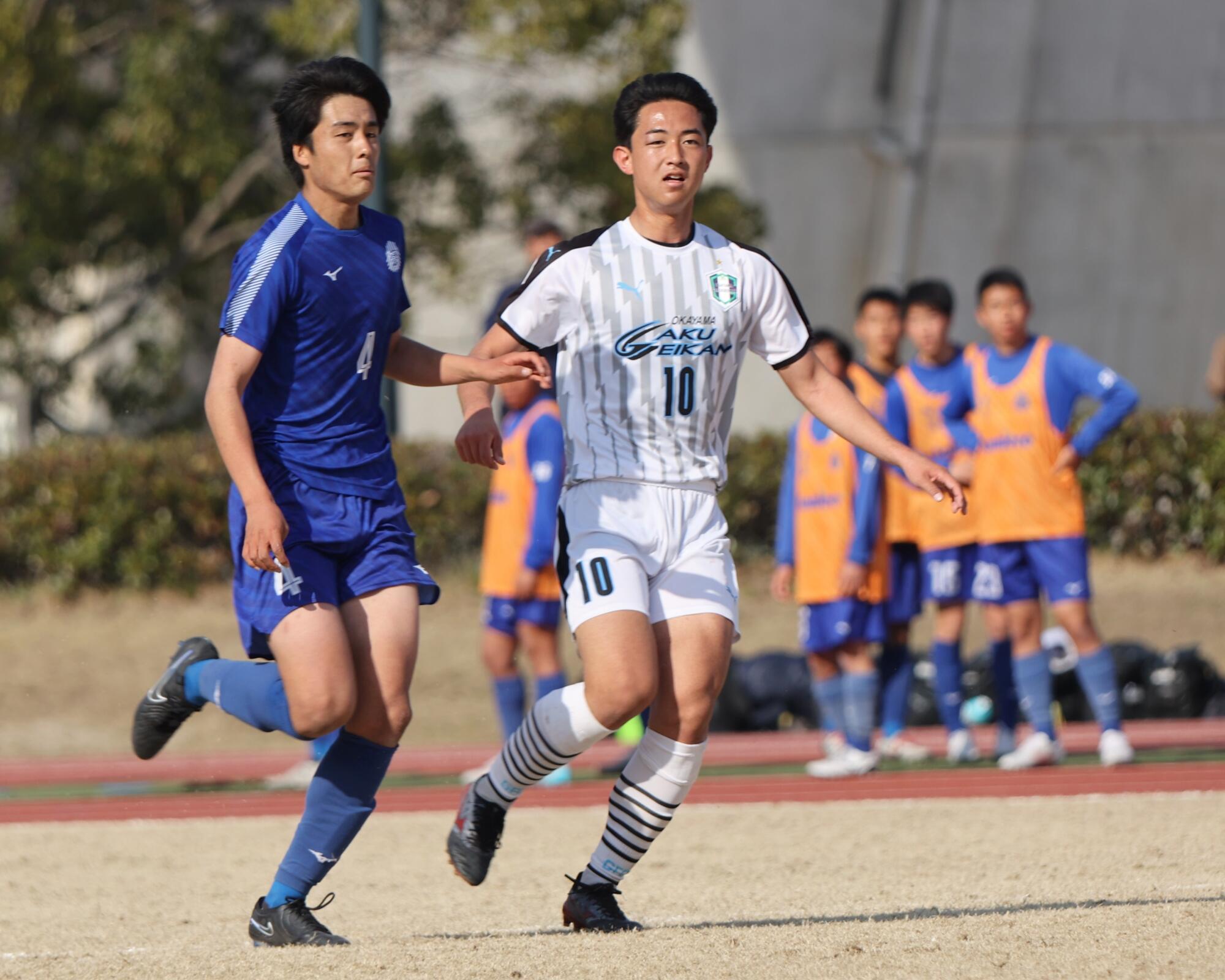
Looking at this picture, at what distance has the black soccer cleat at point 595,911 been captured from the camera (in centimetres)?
496

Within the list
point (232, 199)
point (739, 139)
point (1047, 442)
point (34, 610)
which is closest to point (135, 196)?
point (232, 199)

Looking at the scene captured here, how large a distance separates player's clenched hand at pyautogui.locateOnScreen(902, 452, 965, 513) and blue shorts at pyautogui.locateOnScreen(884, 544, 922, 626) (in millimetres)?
4822

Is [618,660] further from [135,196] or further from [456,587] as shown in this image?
[135,196]

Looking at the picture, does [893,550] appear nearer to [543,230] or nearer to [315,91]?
[543,230]

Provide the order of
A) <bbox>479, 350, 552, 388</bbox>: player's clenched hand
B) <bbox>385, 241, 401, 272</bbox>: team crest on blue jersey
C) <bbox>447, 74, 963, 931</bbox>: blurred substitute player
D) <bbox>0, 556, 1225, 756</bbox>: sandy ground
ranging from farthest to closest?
<bbox>0, 556, 1225, 756</bbox>: sandy ground → <bbox>385, 241, 401, 272</bbox>: team crest on blue jersey → <bbox>447, 74, 963, 931</bbox>: blurred substitute player → <bbox>479, 350, 552, 388</bbox>: player's clenched hand

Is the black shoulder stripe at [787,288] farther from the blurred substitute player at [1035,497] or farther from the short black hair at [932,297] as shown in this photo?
the short black hair at [932,297]

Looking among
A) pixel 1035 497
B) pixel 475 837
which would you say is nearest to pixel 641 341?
pixel 475 837

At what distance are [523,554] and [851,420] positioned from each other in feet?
13.2

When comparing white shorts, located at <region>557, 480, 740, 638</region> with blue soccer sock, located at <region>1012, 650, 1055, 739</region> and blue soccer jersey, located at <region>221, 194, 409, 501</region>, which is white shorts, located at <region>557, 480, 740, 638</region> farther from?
blue soccer sock, located at <region>1012, 650, 1055, 739</region>

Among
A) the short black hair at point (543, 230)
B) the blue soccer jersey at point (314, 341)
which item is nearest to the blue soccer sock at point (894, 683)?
the short black hair at point (543, 230)

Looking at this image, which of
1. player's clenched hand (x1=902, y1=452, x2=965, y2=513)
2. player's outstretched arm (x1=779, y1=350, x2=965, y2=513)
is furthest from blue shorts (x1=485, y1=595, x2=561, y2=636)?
player's clenched hand (x1=902, y1=452, x2=965, y2=513)

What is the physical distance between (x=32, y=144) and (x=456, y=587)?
18.4 feet

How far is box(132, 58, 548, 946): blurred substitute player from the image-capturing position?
4.83 metres

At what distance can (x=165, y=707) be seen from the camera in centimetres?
557
